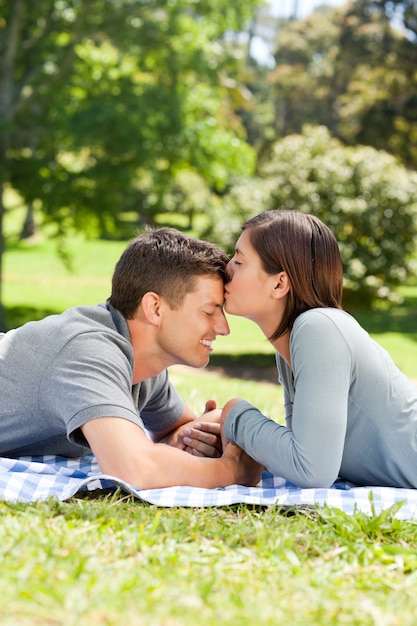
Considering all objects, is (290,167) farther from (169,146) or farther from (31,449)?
(31,449)

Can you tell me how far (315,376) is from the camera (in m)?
3.33

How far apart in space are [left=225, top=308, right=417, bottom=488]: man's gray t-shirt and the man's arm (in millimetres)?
246

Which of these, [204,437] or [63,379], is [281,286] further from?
[63,379]

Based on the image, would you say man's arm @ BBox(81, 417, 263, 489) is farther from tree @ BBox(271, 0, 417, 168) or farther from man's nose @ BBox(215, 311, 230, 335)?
tree @ BBox(271, 0, 417, 168)

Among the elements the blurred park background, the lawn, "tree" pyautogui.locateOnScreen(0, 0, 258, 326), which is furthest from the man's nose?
"tree" pyautogui.locateOnScreen(0, 0, 258, 326)

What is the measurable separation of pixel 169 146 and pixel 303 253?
1361cm

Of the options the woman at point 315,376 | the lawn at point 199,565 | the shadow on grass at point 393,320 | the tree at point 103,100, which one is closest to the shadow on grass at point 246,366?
the shadow on grass at point 393,320

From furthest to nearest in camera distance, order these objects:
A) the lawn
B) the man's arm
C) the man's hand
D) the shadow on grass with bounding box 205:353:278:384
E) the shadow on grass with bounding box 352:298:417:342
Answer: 1. the shadow on grass with bounding box 352:298:417:342
2. the shadow on grass with bounding box 205:353:278:384
3. the man's hand
4. the man's arm
5. the lawn

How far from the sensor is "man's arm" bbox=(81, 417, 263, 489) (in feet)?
10.6

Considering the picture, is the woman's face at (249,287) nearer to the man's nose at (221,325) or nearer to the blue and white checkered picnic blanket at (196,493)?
the man's nose at (221,325)

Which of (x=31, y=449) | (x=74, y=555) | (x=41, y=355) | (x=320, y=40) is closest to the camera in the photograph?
(x=74, y=555)

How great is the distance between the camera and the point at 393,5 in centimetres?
2620

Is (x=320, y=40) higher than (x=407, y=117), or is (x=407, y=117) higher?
(x=320, y=40)

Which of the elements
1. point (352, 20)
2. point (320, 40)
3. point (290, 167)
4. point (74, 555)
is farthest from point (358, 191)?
point (320, 40)
